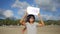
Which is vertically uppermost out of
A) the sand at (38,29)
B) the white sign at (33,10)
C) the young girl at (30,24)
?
the white sign at (33,10)

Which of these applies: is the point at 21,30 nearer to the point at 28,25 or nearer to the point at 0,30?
the point at 28,25

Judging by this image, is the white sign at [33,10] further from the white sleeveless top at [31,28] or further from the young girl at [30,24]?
the white sleeveless top at [31,28]

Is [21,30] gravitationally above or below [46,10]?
below

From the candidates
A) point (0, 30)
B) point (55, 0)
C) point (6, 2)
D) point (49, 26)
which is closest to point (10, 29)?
point (0, 30)

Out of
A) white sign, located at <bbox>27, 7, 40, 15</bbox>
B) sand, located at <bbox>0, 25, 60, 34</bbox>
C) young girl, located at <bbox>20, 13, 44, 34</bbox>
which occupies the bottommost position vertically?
sand, located at <bbox>0, 25, 60, 34</bbox>

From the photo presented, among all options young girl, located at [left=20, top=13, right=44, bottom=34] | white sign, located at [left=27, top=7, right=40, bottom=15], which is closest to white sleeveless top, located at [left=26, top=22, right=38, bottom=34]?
young girl, located at [left=20, top=13, right=44, bottom=34]

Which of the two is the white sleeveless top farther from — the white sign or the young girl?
the white sign

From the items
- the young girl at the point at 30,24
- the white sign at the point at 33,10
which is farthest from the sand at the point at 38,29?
the white sign at the point at 33,10

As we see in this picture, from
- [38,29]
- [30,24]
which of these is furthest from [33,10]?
[38,29]

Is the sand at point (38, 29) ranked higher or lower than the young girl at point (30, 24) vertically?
lower

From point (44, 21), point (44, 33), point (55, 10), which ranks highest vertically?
point (55, 10)

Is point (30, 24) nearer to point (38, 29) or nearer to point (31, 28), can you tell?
point (31, 28)

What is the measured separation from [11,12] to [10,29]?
0.78 ft

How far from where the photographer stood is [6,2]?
91.0 inches
